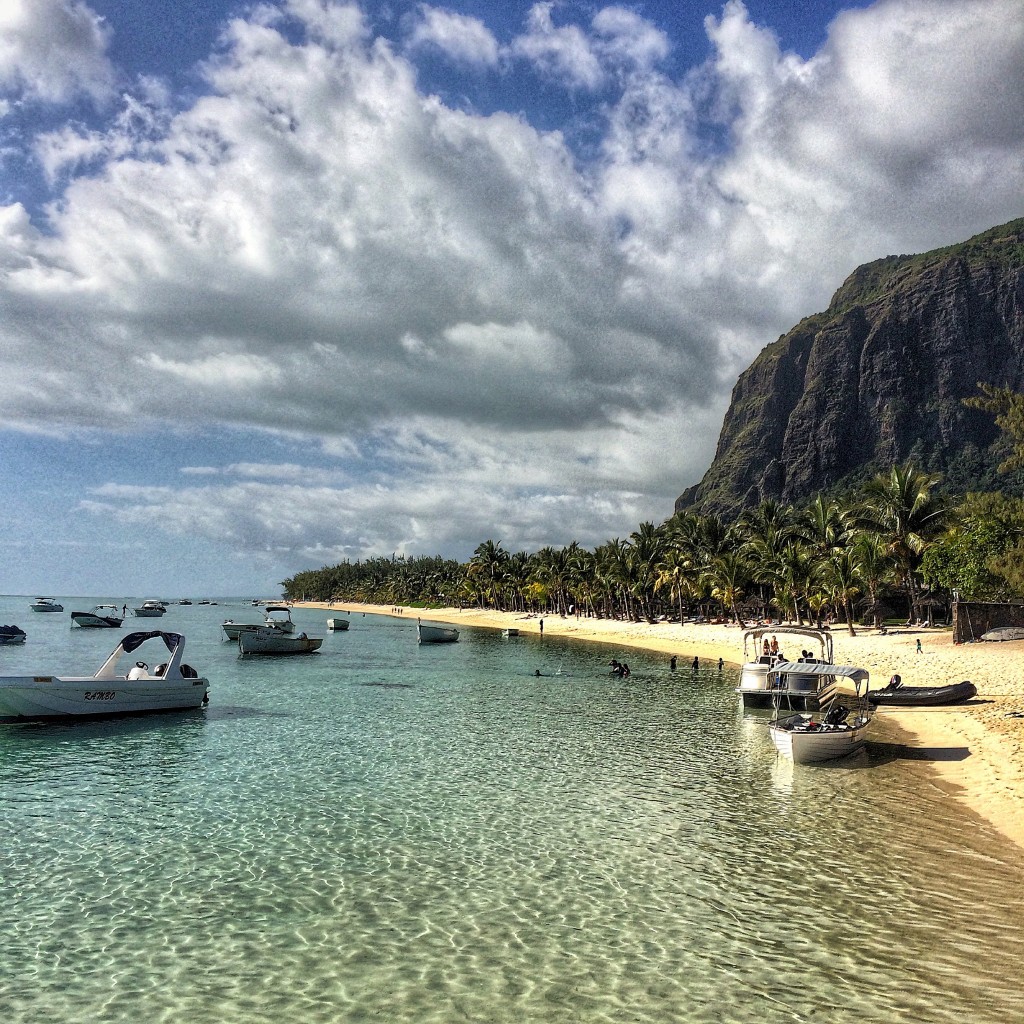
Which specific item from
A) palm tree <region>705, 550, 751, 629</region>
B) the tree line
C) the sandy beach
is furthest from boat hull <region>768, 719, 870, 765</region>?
palm tree <region>705, 550, 751, 629</region>

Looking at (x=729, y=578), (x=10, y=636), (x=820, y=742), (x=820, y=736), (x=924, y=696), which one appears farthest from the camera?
(x=10, y=636)

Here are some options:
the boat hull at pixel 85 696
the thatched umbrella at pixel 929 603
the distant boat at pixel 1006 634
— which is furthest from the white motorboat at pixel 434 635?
the distant boat at pixel 1006 634

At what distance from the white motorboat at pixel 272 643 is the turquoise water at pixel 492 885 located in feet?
143

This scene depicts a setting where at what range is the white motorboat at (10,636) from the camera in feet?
289

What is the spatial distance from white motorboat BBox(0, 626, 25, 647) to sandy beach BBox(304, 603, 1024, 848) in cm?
7453

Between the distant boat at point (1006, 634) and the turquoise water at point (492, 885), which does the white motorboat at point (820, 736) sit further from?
the distant boat at point (1006, 634)

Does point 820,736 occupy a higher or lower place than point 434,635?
higher

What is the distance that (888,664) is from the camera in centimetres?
4766

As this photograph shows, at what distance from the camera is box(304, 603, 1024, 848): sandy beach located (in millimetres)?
20156

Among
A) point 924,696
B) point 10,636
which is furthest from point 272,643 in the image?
point 924,696

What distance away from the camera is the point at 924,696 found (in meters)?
33.6

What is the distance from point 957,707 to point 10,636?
99490 millimetres

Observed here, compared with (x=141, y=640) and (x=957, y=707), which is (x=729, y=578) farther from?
(x=141, y=640)

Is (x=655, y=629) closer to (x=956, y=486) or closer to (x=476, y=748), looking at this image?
(x=476, y=748)
